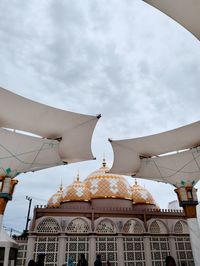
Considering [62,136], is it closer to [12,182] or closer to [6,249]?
[12,182]

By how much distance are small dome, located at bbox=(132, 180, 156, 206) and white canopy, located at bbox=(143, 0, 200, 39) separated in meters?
19.8

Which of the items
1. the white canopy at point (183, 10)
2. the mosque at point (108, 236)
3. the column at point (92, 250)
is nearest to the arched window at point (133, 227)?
the mosque at point (108, 236)

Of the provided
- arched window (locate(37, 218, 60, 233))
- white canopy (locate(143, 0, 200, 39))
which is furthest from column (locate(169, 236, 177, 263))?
white canopy (locate(143, 0, 200, 39))

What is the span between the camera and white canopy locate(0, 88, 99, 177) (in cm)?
1117

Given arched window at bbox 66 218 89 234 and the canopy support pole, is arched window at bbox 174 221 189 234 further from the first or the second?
arched window at bbox 66 218 89 234

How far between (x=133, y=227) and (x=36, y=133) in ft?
39.0

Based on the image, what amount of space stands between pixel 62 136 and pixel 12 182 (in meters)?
3.59

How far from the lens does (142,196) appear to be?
81.4ft

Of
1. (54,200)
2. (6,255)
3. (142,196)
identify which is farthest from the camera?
(54,200)

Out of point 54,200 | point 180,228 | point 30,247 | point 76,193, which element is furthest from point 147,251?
point 54,200

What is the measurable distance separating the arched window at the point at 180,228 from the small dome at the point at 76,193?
8.09 metres

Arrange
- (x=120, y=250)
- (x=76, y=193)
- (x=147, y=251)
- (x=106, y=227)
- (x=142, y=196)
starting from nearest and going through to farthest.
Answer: (x=120, y=250) < (x=147, y=251) < (x=106, y=227) < (x=76, y=193) < (x=142, y=196)

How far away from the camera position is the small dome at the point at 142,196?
80.3 feet

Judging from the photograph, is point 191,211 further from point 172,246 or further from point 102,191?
point 102,191
